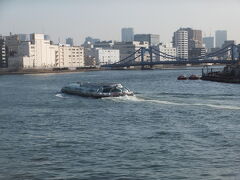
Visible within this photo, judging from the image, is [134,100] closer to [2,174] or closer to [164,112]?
[164,112]

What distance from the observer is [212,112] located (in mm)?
16656

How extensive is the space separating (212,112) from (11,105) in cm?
906

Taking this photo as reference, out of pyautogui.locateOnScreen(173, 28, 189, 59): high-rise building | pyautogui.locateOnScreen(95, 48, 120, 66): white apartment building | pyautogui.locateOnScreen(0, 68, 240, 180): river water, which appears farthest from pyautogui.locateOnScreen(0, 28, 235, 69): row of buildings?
pyautogui.locateOnScreen(0, 68, 240, 180): river water

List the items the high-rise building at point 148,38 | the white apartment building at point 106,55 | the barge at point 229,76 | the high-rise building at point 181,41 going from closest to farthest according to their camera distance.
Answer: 1. the barge at point 229,76
2. the white apartment building at point 106,55
3. the high-rise building at point 181,41
4. the high-rise building at point 148,38

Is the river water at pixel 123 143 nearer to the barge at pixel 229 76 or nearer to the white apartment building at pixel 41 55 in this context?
the barge at pixel 229 76

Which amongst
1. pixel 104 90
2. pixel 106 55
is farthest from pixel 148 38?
pixel 104 90

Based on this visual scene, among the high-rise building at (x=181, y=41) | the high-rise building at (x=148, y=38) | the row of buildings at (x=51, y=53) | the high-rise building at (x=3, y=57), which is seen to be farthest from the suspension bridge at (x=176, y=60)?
the high-rise building at (x=148, y=38)

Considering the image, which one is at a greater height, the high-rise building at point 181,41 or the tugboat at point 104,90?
the high-rise building at point 181,41

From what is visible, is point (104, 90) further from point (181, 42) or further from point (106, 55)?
point (181, 42)

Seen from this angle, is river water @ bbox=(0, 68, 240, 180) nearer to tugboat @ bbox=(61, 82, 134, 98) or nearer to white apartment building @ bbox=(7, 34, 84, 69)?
tugboat @ bbox=(61, 82, 134, 98)

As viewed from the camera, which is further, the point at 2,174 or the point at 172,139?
the point at 172,139

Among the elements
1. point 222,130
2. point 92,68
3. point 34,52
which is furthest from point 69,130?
point 92,68

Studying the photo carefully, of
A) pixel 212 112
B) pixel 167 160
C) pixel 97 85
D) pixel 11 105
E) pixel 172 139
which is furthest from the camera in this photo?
pixel 97 85

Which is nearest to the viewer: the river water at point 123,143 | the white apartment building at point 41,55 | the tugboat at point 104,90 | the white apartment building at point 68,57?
the river water at point 123,143
